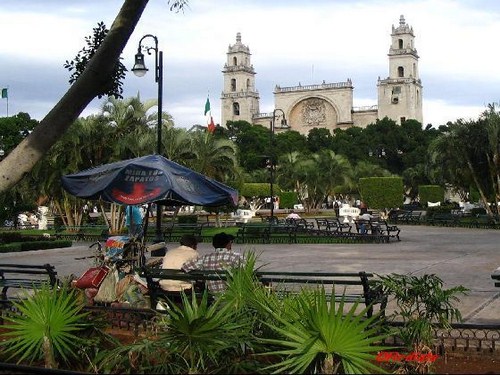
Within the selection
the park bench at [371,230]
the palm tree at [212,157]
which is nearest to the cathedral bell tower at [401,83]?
the palm tree at [212,157]

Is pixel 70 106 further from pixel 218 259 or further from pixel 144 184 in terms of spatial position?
pixel 144 184

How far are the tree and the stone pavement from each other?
14.1 ft

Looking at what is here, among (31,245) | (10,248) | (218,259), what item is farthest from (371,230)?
(218,259)

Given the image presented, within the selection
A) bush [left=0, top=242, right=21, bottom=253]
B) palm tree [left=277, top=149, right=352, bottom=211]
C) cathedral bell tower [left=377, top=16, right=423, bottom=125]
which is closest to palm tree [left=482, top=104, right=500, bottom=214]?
palm tree [left=277, top=149, right=352, bottom=211]

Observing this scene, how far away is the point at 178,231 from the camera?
25766 mm

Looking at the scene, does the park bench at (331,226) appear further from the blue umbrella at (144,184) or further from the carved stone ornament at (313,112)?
the carved stone ornament at (313,112)

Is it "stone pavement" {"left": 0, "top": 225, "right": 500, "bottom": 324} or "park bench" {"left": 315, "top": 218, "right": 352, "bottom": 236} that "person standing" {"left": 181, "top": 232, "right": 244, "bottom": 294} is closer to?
"stone pavement" {"left": 0, "top": 225, "right": 500, "bottom": 324}

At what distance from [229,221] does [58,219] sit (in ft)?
26.2

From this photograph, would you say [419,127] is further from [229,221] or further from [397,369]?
[397,369]

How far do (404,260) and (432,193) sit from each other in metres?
40.9

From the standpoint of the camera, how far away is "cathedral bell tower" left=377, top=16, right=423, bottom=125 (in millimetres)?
109188

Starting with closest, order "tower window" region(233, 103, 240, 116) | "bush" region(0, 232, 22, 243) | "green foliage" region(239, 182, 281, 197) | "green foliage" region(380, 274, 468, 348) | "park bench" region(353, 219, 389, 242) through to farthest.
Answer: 1. "green foliage" region(380, 274, 468, 348)
2. "bush" region(0, 232, 22, 243)
3. "park bench" region(353, 219, 389, 242)
4. "green foliage" region(239, 182, 281, 197)
5. "tower window" region(233, 103, 240, 116)

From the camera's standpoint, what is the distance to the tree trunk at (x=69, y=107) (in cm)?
523

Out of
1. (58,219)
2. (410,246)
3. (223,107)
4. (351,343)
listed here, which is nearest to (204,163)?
(58,219)
